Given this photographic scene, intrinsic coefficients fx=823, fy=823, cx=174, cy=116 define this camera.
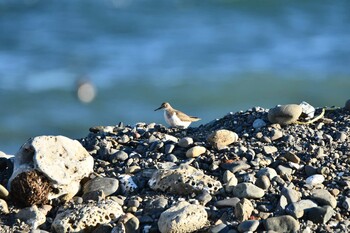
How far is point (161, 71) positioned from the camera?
553 inches

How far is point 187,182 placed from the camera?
13.5ft

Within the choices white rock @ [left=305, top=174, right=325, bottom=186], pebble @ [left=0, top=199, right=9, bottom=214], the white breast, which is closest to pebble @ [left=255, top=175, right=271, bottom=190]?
white rock @ [left=305, top=174, right=325, bottom=186]

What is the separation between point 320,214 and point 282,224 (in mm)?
217

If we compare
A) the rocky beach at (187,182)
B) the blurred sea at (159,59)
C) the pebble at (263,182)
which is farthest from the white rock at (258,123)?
the blurred sea at (159,59)

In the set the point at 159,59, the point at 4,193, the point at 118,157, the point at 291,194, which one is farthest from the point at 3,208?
the point at 159,59

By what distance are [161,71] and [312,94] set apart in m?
2.64

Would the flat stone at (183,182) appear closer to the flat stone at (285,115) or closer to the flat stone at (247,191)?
the flat stone at (247,191)

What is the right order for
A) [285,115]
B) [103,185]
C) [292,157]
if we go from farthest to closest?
[285,115] < [292,157] < [103,185]

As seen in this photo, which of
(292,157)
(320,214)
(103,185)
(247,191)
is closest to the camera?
(320,214)

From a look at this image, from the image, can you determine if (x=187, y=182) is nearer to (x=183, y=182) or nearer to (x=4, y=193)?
(x=183, y=182)

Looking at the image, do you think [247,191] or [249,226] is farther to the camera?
[247,191]

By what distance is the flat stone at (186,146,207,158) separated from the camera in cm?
454

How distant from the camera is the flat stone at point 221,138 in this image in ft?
15.2

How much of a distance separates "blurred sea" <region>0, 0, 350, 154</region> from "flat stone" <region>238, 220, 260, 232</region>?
6.79 meters
